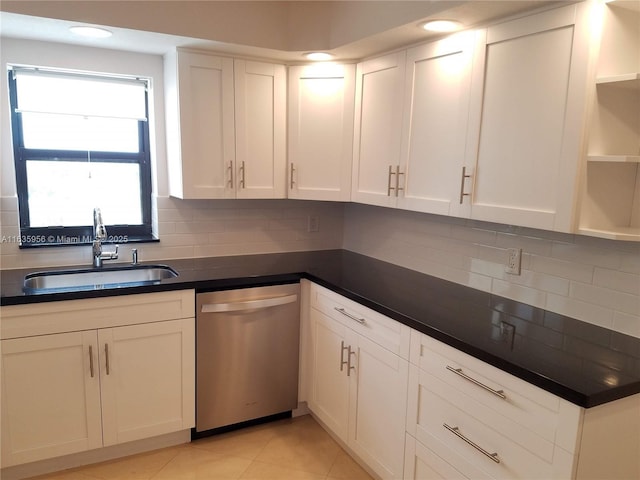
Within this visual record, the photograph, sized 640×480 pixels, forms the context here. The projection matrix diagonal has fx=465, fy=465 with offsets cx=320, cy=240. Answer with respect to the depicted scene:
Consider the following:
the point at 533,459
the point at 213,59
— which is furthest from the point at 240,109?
the point at 533,459

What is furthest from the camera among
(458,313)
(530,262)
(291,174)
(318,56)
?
(291,174)

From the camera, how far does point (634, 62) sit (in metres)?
1.61

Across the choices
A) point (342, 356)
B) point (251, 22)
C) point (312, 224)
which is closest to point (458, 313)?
point (342, 356)

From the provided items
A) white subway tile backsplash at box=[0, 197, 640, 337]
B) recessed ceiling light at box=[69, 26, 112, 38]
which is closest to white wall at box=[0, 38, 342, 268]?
white subway tile backsplash at box=[0, 197, 640, 337]

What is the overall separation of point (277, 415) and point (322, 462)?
0.45 meters

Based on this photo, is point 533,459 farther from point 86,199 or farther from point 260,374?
point 86,199

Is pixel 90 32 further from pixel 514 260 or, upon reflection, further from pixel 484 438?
pixel 484 438

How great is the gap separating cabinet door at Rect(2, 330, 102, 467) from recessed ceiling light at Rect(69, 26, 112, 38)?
142cm

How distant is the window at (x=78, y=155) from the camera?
256cm

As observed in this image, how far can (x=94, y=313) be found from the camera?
2188 mm

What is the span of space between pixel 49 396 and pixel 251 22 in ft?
→ 6.80

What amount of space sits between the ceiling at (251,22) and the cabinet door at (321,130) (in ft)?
0.43

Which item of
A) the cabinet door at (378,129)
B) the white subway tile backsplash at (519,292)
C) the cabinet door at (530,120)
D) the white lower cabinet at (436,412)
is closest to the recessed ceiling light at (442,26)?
the cabinet door at (530,120)

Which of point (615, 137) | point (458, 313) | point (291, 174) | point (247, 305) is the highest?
point (615, 137)
